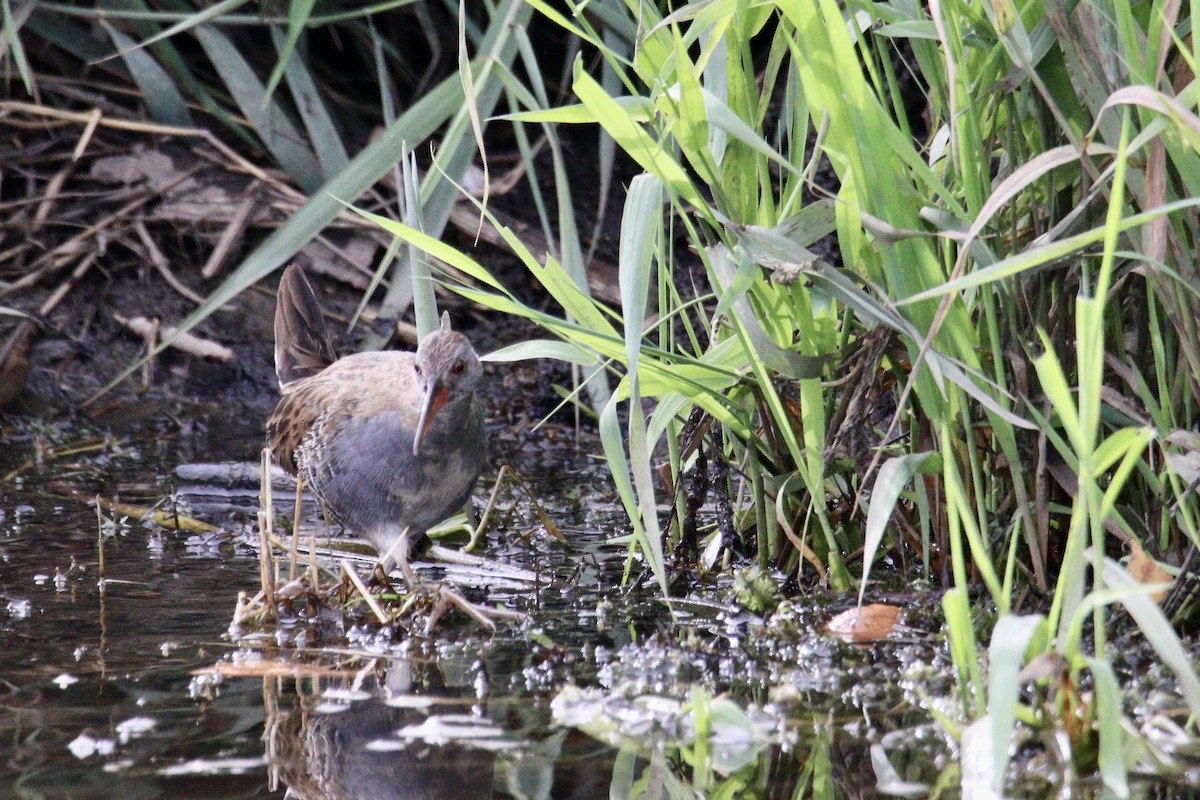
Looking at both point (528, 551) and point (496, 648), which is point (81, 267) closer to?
point (528, 551)

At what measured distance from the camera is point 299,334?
16.1 feet

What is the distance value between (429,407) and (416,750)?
53.4 inches

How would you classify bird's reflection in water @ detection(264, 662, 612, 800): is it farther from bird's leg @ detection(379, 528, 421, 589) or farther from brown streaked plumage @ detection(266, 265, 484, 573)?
brown streaked plumage @ detection(266, 265, 484, 573)

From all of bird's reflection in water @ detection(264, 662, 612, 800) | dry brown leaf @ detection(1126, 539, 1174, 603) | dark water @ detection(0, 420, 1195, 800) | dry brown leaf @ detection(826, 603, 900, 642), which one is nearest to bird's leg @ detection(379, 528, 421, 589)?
dark water @ detection(0, 420, 1195, 800)

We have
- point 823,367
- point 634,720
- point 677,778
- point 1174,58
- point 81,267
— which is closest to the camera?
point 677,778

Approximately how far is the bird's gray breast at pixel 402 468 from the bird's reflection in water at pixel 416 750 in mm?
1089

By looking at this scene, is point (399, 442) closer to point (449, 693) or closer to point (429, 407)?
point (429, 407)

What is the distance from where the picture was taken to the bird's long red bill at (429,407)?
3578 millimetres

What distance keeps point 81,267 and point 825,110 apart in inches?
157

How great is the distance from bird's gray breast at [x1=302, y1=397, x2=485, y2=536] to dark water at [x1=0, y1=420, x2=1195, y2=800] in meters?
0.19

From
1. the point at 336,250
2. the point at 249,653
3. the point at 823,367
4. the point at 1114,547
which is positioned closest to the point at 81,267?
the point at 336,250

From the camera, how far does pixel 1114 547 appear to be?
2943mm

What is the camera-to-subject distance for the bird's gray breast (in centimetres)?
375

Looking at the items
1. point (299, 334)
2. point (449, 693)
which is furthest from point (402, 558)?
point (299, 334)
